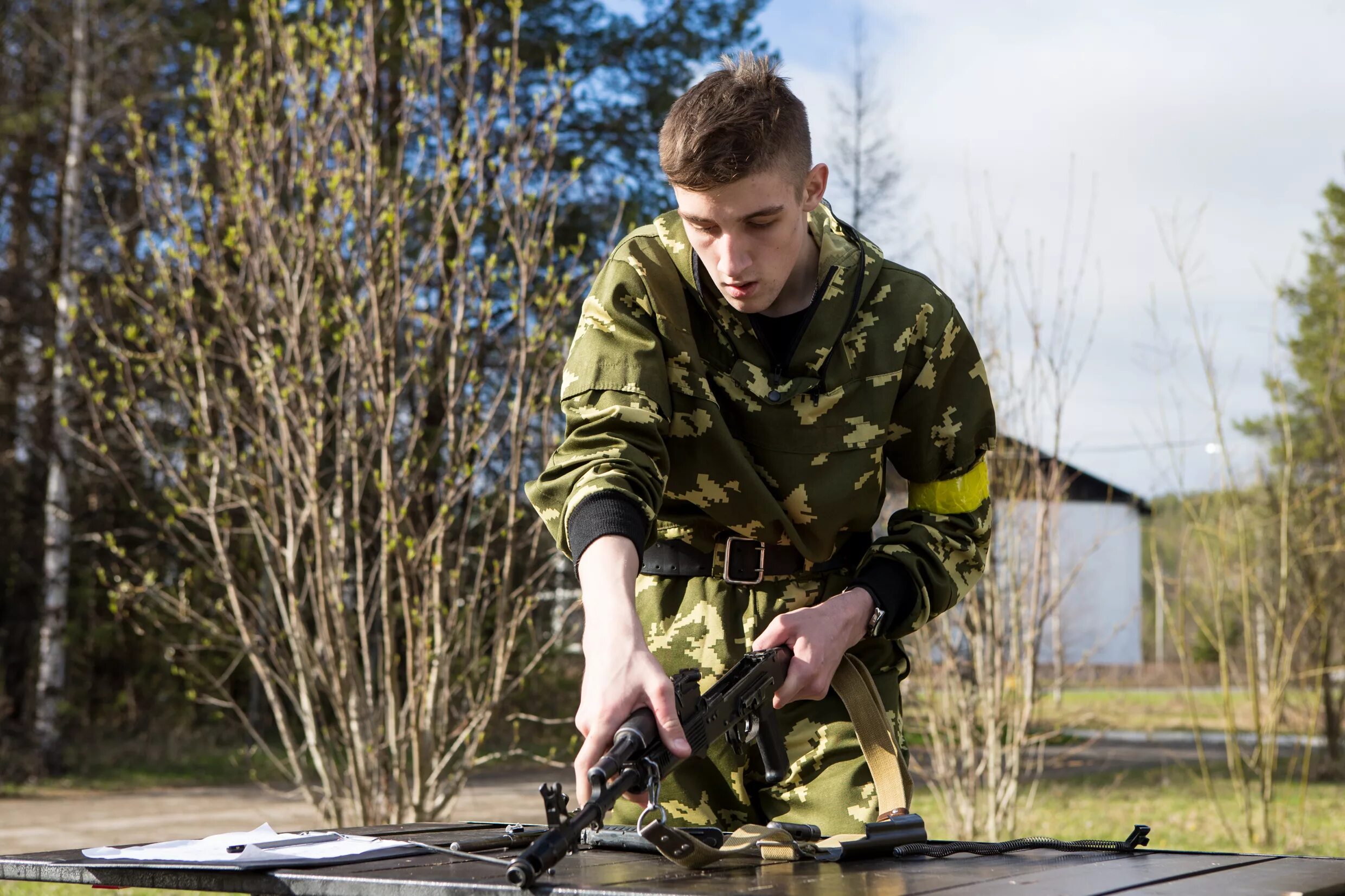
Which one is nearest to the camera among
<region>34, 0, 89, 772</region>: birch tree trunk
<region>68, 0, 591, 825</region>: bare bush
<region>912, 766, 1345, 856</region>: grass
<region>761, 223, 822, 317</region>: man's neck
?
<region>761, 223, 822, 317</region>: man's neck

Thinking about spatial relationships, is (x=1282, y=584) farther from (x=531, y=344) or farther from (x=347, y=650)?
(x=347, y=650)

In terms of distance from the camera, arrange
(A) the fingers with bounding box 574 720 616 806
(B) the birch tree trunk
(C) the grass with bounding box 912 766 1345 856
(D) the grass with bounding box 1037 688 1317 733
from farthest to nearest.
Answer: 1. (B) the birch tree trunk
2. (D) the grass with bounding box 1037 688 1317 733
3. (C) the grass with bounding box 912 766 1345 856
4. (A) the fingers with bounding box 574 720 616 806

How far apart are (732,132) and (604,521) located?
639 mm

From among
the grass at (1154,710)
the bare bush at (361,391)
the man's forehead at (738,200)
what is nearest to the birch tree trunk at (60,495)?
the bare bush at (361,391)

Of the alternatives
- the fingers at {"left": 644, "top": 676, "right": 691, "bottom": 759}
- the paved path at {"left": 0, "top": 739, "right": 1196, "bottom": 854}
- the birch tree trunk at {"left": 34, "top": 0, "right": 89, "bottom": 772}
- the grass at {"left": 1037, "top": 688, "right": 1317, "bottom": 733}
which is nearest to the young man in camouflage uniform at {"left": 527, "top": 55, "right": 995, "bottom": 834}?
the fingers at {"left": 644, "top": 676, "right": 691, "bottom": 759}

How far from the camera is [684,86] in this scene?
1417cm

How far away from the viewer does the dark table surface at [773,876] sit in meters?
1.42

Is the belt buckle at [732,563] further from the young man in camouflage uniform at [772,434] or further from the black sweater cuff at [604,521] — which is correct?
the black sweater cuff at [604,521]

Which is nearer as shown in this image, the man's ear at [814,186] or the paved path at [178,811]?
Result: the man's ear at [814,186]

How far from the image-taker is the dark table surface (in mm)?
1415

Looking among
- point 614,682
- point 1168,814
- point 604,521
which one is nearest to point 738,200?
point 604,521

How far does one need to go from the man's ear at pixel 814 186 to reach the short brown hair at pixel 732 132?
0.9 inches

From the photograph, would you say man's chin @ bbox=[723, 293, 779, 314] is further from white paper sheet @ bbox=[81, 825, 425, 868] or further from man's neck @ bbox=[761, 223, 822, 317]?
white paper sheet @ bbox=[81, 825, 425, 868]

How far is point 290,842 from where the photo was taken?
1.79 meters
